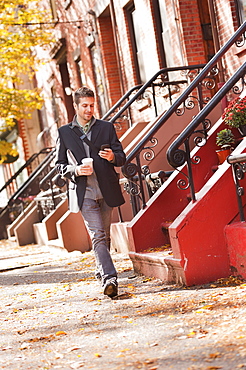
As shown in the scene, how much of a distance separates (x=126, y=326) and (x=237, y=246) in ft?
5.26

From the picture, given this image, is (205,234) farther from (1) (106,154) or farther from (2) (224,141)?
(2) (224,141)

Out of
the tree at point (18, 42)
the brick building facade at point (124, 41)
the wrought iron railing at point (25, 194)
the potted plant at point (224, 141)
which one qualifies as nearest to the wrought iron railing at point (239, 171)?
the potted plant at point (224, 141)

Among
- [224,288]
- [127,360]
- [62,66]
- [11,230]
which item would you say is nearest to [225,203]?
[224,288]

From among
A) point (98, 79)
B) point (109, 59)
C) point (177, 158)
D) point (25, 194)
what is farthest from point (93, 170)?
point (25, 194)

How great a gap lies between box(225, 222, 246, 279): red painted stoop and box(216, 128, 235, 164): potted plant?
62.0 inches

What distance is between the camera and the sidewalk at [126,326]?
14.1 ft

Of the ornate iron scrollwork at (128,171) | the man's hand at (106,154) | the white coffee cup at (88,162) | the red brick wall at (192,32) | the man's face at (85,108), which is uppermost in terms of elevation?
the red brick wall at (192,32)

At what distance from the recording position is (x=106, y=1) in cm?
1612

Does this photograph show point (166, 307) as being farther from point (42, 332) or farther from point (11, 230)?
point (11, 230)

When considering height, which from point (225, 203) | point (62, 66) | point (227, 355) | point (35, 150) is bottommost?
point (227, 355)

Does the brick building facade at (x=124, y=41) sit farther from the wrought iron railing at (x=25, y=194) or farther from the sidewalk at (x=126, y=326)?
the sidewalk at (x=126, y=326)

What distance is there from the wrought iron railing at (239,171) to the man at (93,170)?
1106 millimetres

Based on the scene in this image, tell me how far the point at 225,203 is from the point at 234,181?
0.23 metres

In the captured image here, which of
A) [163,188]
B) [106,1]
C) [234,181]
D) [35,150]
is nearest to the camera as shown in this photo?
[234,181]
